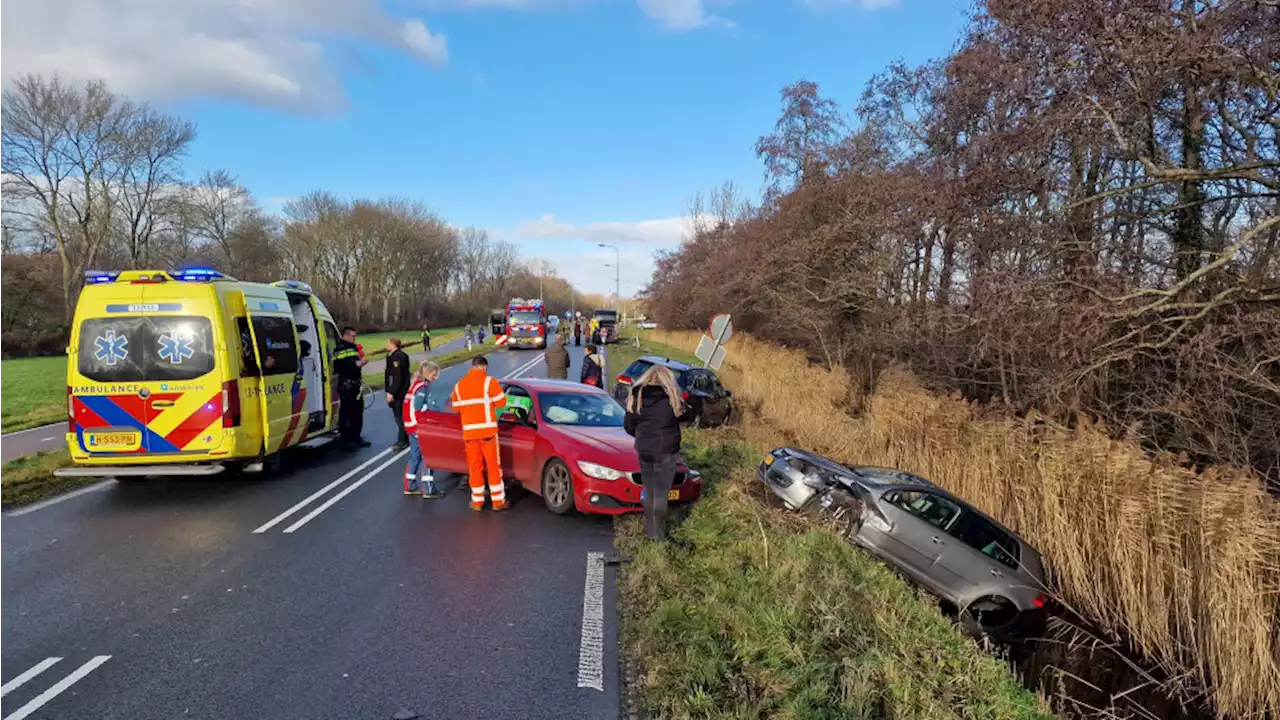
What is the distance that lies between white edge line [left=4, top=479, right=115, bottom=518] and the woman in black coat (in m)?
6.42

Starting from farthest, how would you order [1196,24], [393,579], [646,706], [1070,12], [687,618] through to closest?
[1070,12]
[1196,24]
[393,579]
[687,618]
[646,706]

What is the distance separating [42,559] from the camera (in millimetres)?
6098

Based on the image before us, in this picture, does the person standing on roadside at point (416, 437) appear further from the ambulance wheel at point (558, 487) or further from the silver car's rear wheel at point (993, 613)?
the silver car's rear wheel at point (993, 613)

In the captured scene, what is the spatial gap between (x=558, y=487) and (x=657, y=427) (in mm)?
1777

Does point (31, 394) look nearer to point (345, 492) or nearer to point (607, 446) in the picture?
point (345, 492)

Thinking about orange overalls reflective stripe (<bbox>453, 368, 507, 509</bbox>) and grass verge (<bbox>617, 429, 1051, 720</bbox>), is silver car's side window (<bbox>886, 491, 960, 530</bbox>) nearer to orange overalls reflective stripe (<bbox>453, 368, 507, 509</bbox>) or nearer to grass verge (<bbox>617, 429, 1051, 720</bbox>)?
grass verge (<bbox>617, 429, 1051, 720</bbox>)

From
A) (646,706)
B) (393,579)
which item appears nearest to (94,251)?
(393,579)

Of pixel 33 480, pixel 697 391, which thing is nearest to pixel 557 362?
pixel 697 391

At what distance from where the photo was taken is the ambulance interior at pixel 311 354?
1057 cm

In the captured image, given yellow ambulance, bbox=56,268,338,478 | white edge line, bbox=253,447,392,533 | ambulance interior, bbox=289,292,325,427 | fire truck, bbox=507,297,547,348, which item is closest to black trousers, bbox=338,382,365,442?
ambulance interior, bbox=289,292,325,427

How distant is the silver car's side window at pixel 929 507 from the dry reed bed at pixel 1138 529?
126cm

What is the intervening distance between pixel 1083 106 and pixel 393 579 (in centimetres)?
973

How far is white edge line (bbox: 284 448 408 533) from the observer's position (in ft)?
24.1

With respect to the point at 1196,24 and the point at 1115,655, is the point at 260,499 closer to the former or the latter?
the point at 1115,655
